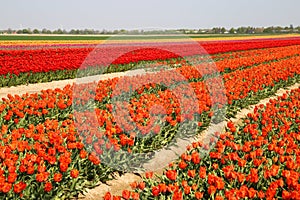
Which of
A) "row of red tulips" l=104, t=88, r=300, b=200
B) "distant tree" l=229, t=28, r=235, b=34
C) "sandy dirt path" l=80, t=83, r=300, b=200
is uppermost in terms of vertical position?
"distant tree" l=229, t=28, r=235, b=34

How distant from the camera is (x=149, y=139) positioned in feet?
20.9

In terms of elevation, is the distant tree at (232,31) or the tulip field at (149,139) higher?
the distant tree at (232,31)

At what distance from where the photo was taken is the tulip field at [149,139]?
3.87 m

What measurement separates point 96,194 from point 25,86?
10.4m

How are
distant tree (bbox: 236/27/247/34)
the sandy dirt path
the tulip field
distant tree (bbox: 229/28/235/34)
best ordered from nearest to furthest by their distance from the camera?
the tulip field
the sandy dirt path
distant tree (bbox: 229/28/235/34)
distant tree (bbox: 236/27/247/34)

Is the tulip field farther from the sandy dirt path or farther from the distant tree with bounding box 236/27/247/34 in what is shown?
the distant tree with bounding box 236/27/247/34

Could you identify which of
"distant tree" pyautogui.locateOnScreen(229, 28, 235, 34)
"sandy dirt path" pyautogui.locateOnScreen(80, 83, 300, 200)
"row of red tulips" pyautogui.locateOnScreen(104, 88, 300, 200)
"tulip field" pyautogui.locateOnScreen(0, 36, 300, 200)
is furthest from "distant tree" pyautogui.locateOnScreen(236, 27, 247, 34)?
"row of red tulips" pyautogui.locateOnScreen(104, 88, 300, 200)

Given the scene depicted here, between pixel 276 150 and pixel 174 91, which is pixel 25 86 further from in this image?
pixel 276 150

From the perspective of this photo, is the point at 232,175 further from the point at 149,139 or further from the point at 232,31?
the point at 232,31

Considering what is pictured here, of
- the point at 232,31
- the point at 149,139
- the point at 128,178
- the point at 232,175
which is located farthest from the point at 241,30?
the point at 232,175

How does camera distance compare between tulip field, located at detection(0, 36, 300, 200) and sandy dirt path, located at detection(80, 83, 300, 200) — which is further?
sandy dirt path, located at detection(80, 83, 300, 200)

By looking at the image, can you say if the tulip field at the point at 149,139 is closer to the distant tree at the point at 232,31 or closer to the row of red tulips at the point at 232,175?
the row of red tulips at the point at 232,175

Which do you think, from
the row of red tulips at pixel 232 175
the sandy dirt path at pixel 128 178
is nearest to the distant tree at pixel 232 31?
the sandy dirt path at pixel 128 178

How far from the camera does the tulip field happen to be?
12.7ft
